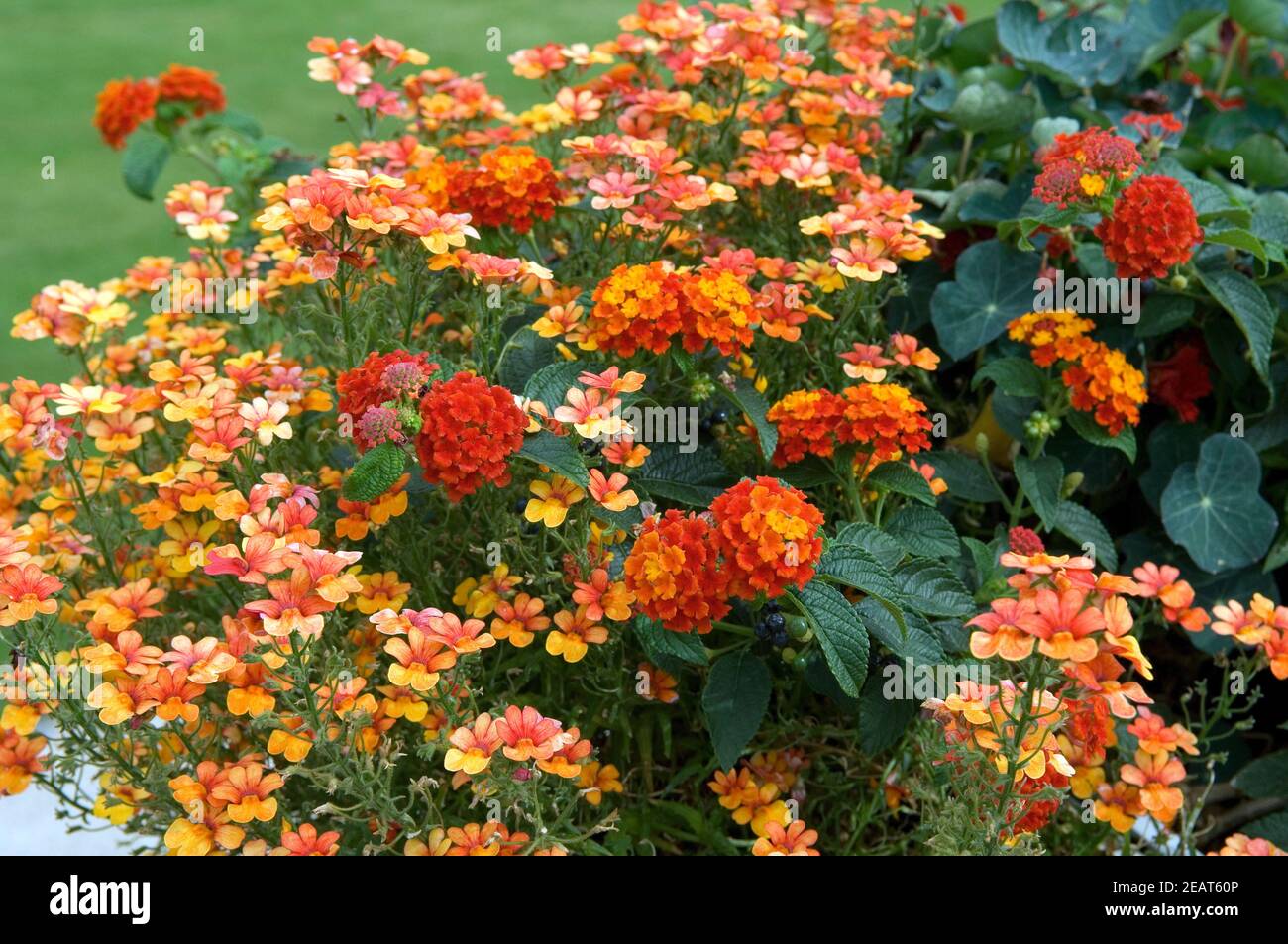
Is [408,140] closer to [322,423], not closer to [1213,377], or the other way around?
[322,423]

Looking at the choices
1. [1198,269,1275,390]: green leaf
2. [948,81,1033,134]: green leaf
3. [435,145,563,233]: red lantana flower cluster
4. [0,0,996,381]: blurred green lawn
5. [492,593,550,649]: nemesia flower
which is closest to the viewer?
[492,593,550,649]: nemesia flower

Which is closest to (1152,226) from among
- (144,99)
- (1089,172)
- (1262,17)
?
(1089,172)

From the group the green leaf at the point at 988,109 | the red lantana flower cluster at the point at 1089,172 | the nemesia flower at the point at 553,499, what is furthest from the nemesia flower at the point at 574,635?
the green leaf at the point at 988,109

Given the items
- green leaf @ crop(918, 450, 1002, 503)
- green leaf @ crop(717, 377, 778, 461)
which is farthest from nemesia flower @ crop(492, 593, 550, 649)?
green leaf @ crop(918, 450, 1002, 503)

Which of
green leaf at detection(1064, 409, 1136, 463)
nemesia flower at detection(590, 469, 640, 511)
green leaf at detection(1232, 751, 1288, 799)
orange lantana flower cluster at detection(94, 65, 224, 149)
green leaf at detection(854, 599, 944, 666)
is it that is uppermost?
orange lantana flower cluster at detection(94, 65, 224, 149)

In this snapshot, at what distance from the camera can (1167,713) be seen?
1928 mm

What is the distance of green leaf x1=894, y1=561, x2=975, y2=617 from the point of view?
1.45m

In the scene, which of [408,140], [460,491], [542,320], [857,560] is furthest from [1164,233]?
[408,140]

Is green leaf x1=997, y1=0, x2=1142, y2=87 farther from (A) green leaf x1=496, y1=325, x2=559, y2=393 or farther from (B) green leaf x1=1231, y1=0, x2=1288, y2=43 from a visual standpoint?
(A) green leaf x1=496, y1=325, x2=559, y2=393

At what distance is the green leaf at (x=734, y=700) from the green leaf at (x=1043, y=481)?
517 millimetres

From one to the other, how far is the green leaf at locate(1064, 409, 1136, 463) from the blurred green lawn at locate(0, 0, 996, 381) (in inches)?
102

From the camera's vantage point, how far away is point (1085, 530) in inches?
69.7

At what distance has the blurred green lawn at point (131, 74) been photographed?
152 inches

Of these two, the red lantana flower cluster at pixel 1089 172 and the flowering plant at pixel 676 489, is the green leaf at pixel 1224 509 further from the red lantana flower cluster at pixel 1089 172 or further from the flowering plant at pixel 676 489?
the red lantana flower cluster at pixel 1089 172
